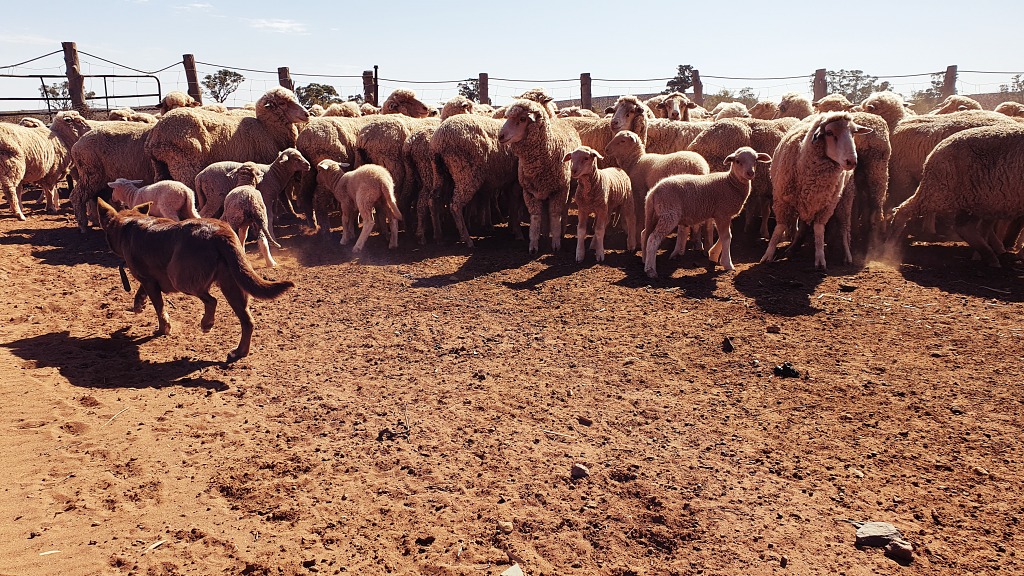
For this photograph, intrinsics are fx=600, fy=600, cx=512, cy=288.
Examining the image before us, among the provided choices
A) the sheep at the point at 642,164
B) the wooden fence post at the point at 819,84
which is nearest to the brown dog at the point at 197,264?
the sheep at the point at 642,164

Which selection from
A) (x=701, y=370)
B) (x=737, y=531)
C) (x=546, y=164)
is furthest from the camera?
(x=546, y=164)

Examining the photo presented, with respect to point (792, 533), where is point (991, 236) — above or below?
above

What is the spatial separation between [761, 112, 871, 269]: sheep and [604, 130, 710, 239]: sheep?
3.70ft

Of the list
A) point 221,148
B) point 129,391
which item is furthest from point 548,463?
point 221,148

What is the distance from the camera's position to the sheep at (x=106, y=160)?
1110 centimetres

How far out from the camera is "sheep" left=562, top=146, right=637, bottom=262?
8.18 metres

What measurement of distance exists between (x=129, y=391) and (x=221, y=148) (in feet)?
24.1

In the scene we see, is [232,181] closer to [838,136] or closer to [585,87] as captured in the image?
[838,136]

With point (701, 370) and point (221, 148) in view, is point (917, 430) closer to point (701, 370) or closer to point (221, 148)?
point (701, 370)

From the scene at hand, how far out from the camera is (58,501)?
3.35m

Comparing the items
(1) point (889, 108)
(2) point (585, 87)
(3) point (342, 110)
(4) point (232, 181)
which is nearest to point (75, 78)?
(3) point (342, 110)

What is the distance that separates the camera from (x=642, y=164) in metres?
9.45

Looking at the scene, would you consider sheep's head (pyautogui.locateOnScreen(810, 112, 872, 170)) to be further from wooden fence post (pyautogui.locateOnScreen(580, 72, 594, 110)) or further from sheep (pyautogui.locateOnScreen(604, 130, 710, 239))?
wooden fence post (pyautogui.locateOnScreen(580, 72, 594, 110))

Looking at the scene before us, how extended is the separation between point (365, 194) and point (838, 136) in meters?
6.56
